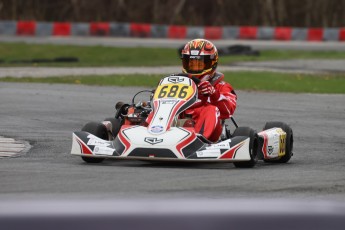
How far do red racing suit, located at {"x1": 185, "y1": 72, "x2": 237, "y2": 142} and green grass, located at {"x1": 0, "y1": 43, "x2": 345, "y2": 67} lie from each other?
16638 millimetres

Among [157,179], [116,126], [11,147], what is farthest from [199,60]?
[157,179]

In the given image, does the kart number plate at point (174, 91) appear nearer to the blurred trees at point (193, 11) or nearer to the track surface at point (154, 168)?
the track surface at point (154, 168)

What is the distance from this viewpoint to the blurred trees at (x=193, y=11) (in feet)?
119

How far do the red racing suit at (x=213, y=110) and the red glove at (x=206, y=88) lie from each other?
0.06 m

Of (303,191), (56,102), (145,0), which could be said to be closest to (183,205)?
(303,191)

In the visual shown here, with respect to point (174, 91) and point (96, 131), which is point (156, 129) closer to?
point (174, 91)

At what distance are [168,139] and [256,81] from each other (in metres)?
11.9

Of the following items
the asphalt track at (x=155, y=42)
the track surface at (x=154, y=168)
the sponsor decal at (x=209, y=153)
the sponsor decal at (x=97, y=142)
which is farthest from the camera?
the asphalt track at (x=155, y=42)

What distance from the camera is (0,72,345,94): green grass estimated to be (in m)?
17.9

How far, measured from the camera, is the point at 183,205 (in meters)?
1.78

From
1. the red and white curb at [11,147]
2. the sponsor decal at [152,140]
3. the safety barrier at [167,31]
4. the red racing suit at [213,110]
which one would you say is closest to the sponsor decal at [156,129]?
the sponsor decal at [152,140]

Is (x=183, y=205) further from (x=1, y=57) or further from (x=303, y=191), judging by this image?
(x=1, y=57)

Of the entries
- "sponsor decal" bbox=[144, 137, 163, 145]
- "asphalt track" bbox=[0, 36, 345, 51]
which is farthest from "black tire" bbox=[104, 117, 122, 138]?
"asphalt track" bbox=[0, 36, 345, 51]

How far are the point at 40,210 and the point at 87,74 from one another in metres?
18.7
